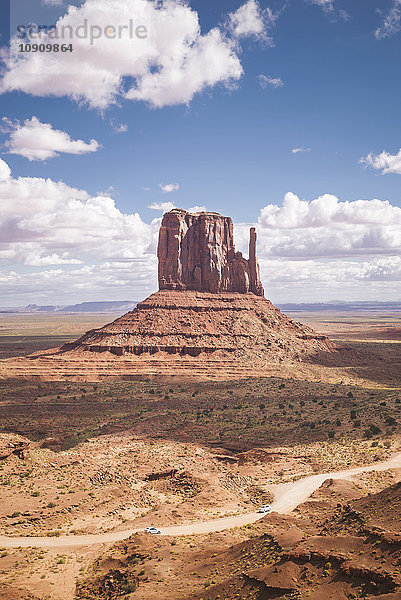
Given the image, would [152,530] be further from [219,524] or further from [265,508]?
[265,508]

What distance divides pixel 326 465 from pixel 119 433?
2424 cm

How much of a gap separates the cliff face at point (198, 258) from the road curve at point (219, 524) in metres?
81.6

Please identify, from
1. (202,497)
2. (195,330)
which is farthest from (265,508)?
(195,330)

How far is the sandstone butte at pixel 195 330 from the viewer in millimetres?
95312

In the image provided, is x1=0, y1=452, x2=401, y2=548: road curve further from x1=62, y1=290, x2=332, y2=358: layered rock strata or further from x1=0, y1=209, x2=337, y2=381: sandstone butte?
x1=62, y1=290, x2=332, y2=358: layered rock strata

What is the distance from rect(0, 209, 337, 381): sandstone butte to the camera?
9531cm

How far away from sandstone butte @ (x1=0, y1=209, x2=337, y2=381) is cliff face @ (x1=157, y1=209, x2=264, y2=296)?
0.82 ft

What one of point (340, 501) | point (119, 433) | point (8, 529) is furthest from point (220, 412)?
point (8, 529)

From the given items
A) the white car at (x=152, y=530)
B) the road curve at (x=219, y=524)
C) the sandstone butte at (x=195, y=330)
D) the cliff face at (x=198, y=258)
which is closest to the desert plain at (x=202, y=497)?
the road curve at (x=219, y=524)

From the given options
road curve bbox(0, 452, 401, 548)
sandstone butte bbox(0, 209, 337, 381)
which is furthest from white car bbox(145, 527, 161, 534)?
sandstone butte bbox(0, 209, 337, 381)

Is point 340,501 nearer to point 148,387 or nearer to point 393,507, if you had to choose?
point 393,507

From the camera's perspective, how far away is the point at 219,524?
29781 mm

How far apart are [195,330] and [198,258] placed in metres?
21.2

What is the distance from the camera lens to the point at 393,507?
24.1m
